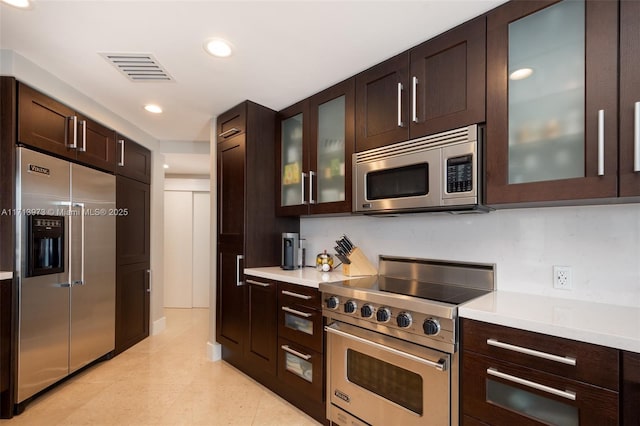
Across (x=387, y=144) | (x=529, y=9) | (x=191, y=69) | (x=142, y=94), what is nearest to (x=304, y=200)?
(x=387, y=144)

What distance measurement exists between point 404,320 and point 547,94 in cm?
123

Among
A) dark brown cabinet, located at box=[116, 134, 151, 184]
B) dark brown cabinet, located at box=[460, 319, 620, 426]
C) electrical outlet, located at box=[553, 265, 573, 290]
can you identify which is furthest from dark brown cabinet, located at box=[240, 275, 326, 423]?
dark brown cabinet, located at box=[116, 134, 151, 184]

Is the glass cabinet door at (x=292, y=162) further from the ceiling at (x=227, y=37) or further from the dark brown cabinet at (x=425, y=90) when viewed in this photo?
the dark brown cabinet at (x=425, y=90)

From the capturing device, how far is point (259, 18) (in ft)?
5.33

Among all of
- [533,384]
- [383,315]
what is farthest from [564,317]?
[383,315]

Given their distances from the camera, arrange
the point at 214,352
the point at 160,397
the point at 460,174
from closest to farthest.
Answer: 1. the point at 460,174
2. the point at 160,397
3. the point at 214,352

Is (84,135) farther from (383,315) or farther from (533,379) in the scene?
(533,379)

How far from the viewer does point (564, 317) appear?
1.21 metres

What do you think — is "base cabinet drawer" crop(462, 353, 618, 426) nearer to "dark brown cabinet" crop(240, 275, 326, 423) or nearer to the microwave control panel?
the microwave control panel

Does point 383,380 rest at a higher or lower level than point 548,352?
lower

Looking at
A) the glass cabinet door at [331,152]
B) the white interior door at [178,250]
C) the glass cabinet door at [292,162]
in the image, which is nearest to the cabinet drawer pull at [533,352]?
the glass cabinet door at [331,152]

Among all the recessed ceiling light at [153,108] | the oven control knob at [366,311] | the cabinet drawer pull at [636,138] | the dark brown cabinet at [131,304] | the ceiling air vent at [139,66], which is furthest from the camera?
the dark brown cabinet at [131,304]

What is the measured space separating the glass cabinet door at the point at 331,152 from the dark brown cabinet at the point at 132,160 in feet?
6.92

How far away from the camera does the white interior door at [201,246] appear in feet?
17.0
